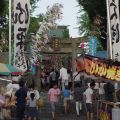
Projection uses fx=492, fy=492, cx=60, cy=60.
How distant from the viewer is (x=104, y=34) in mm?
38844

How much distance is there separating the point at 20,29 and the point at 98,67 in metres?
8.47

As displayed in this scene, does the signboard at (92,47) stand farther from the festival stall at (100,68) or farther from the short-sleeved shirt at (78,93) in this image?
the festival stall at (100,68)

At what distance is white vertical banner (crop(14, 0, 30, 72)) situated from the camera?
77.5 ft

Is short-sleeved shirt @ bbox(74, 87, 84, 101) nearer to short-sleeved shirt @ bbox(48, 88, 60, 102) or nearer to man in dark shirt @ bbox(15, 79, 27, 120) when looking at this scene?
short-sleeved shirt @ bbox(48, 88, 60, 102)

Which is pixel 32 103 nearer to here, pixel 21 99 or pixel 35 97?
pixel 35 97

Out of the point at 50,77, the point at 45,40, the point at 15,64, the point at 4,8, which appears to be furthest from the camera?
the point at 4,8

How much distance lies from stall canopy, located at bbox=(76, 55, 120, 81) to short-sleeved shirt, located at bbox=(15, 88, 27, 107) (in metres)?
4.48

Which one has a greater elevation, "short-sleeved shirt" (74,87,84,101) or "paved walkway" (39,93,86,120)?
"short-sleeved shirt" (74,87,84,101)

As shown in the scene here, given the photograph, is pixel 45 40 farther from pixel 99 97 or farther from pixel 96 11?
pixel 99 97

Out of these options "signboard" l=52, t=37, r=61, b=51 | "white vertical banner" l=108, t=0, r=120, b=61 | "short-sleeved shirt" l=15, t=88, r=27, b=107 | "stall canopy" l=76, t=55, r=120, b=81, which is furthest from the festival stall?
"signboard" l=52, t=37, r=61, b=51

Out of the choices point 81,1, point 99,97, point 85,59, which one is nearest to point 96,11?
point 81,1

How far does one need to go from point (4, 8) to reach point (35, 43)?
7.08 metres

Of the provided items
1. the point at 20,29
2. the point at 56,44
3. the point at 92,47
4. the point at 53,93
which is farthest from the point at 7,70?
the point at 56,44

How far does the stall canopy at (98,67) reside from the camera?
627 inches
